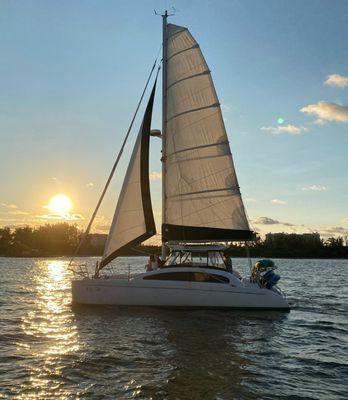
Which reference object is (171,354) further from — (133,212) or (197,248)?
(133,212)

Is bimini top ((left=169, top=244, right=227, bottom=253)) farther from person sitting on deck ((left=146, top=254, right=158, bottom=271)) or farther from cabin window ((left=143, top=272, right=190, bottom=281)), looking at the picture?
cabin window ((left=143, top=272, right=190, bottom=281))

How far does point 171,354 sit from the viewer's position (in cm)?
1434

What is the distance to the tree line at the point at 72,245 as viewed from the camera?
17038 cm

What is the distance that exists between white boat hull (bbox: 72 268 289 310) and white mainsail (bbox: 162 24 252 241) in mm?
2624

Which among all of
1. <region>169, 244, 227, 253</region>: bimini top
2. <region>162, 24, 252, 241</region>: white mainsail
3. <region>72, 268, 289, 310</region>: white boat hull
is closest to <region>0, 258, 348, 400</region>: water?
<region>72, 268, 289, 310</region>: white boat hull

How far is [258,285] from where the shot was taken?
22.0 m

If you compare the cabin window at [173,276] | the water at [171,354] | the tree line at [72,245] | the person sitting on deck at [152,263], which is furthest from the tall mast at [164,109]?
the tree line at [72,245]

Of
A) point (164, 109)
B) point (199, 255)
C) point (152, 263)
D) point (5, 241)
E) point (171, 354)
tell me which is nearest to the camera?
point (171, 354)

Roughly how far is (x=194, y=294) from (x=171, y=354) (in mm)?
7171

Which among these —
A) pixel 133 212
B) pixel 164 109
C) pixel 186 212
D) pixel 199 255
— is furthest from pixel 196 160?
pixel 199 255

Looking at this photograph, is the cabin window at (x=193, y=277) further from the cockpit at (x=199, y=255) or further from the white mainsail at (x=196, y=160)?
the white mainsail at (x=196, y=160)

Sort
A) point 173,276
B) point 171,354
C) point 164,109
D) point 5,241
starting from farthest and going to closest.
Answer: point 5,241 → point 164,109 → point 173,276 → point 171,354

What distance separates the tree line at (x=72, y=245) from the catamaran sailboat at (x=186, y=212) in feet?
463

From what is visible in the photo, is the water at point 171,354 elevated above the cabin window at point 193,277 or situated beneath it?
situated beneath
